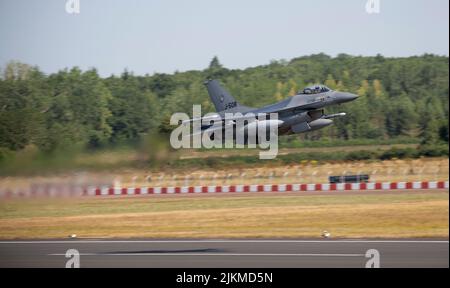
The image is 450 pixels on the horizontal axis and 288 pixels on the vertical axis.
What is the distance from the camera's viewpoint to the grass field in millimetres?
18109

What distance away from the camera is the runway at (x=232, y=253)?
1356cm

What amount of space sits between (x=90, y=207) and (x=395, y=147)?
64.8 feet

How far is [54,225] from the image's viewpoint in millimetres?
20750

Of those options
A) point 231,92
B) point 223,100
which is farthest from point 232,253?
point 231,92

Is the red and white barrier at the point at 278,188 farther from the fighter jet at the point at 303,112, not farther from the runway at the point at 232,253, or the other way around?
the runway at the point at 232,253

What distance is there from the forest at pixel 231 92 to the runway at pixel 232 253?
437 inches

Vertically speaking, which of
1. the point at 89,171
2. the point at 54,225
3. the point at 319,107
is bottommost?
the point at 54,225

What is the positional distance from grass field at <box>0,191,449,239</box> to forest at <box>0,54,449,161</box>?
485 cm

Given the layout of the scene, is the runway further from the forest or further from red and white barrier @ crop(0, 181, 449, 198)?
the forest

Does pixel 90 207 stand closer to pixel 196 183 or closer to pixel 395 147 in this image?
pixel 196 183

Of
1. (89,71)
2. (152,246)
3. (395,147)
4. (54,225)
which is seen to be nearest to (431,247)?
(152,246)

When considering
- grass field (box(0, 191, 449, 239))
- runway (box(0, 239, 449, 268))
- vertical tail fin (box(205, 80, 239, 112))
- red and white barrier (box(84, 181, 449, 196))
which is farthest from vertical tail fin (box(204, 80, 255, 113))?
runway (box(0, 239, 449, 268))

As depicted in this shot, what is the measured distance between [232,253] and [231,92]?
36.1 meters

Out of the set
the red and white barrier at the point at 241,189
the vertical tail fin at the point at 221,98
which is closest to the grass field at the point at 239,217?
the red and white barrier at the point at 241,189
